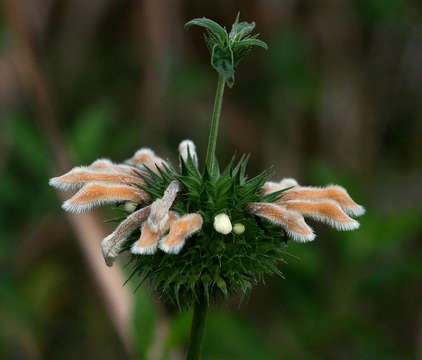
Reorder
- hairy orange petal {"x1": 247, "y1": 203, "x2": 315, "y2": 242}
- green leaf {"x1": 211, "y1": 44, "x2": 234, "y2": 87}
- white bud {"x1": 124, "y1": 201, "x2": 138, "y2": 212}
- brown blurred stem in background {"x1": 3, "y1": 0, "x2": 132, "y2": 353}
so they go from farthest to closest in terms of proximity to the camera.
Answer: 1. brown blurred stem in background {"x1": 3, "y1": 0, "x2": 132, "y2": 353}
2. white bud {"x1": 124, "y1": 201, "x2": 138, "y2": 212}
3. hairy orange petal {"x1": 247, "y1": 203, "x2": 315, "y2": 242}
4. green leaf {"x1": 211, "y1": 44, "x2": 234, "y2": 87}

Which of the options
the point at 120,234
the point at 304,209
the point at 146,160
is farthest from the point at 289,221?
the point at 146,160

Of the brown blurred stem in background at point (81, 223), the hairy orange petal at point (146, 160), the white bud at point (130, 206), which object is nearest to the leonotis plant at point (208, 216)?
the white bud at point (130, 206)

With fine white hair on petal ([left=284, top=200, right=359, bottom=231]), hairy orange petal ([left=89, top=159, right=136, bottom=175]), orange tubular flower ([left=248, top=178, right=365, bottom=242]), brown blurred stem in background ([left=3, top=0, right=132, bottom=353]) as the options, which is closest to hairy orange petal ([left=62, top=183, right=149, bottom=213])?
hairy orange petal ([left=89, top=159, right=136, bottom=175])

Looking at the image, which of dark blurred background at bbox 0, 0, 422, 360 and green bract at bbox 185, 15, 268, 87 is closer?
green bract at bbox 185, 15, 268, 87

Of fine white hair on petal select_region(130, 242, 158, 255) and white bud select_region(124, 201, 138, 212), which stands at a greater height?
white bud select_region(124, 201, 138, 212)

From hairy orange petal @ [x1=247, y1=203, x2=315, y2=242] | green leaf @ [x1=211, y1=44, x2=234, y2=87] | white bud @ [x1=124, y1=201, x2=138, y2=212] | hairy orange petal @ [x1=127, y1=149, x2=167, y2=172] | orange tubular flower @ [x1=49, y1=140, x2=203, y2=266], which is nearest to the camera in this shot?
green leaf @ [x1=211, y1=44, x2=234, y2=87]

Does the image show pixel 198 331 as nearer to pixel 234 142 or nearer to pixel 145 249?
pixel 145 249

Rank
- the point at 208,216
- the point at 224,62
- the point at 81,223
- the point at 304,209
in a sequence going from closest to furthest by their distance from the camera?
1. the point at 224,62
2. the point at 208,216
3. the point at 304,209
4. the point at 81,223

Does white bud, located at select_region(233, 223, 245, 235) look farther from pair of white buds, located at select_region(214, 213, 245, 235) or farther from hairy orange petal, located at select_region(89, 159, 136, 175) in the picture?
hairy orange petal, located at select_region(89, 159, 136, 175)
